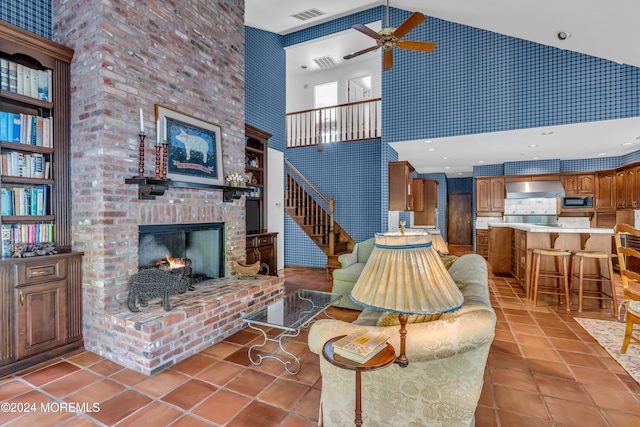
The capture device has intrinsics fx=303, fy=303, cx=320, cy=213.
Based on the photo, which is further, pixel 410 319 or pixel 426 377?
pixel 410 319

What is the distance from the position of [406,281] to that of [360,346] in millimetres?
405

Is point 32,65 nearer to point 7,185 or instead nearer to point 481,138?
point 7,185

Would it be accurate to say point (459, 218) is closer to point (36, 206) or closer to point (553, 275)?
point (553, 275)

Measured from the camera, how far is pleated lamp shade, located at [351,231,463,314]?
3.65ft

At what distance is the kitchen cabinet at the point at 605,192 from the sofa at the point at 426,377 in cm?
779

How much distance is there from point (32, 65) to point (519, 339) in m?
5.30

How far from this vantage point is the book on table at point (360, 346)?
50.6 inches

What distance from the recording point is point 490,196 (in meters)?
8.14

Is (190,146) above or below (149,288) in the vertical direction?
above

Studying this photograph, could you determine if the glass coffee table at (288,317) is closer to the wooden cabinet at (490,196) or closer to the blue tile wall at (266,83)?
the blue tile wall at (266,83)

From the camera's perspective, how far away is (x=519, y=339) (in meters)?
3.06

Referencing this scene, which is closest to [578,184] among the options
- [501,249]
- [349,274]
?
[501,249]

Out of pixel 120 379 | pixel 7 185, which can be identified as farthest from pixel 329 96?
pixel 120 379

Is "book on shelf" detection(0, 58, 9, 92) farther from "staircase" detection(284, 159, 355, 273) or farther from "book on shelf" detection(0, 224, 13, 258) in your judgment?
"staircase" detection(284, 159, 355, 273)
